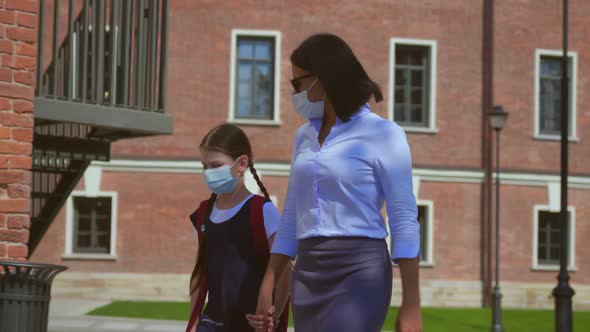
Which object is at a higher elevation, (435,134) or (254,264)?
(435,134)

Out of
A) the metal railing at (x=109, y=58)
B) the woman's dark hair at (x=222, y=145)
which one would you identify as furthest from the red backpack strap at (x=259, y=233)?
the metal railing at (x=109, y=58)

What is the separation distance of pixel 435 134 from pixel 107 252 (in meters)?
8.74

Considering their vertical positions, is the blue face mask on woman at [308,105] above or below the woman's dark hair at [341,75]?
below

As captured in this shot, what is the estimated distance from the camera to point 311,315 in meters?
3.94

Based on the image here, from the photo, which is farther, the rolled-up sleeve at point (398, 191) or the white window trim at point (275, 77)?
the white window trim at point (275, 77)

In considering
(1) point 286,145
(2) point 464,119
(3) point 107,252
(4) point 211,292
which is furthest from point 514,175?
(4) point 211,292

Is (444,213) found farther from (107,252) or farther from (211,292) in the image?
(211,292)

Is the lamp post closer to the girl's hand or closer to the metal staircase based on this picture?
the metal staircase

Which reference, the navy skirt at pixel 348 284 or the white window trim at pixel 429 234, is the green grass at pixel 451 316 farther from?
the navy skirt at pixel 348 284

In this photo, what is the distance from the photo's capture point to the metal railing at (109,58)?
9375 millimetres

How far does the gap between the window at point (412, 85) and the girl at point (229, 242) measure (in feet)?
77.4

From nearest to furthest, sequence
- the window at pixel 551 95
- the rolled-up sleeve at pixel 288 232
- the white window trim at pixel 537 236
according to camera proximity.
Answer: the rolled-up sleeve at pixel 288 232 < the white window trim at pixel 537 236 < the window at pixel 551 95

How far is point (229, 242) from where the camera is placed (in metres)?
4.95

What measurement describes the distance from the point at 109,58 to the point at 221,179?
5181 millimetres
